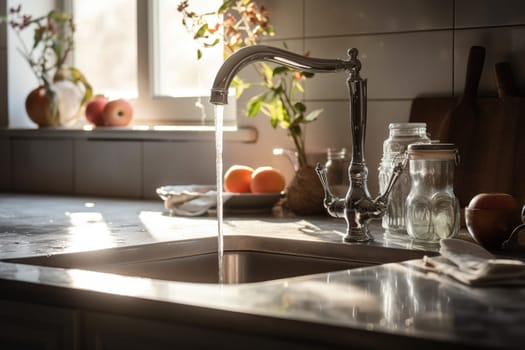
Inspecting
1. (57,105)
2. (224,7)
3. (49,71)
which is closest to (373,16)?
(224,7)

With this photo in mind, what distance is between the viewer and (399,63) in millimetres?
2070

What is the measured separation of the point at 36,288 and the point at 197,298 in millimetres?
256

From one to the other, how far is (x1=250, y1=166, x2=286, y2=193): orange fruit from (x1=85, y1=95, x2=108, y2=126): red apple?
691 mm

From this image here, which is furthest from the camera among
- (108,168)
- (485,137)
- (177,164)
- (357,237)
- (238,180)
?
(108,168)

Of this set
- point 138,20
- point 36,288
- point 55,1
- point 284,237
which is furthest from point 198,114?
point 36,288

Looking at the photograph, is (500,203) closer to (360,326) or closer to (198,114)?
(360,326)

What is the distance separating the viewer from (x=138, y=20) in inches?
106

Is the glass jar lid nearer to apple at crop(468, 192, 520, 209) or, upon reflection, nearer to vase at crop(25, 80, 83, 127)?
apple at crop(468, 192, 520, 209)

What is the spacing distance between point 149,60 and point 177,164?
365mm

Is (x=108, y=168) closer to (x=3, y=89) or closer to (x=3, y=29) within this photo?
(x=3, y=89)

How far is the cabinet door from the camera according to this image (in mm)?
1246

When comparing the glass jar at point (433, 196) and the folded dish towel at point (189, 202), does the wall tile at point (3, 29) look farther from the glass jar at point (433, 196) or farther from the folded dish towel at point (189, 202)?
the glass jar at point (433, 196)

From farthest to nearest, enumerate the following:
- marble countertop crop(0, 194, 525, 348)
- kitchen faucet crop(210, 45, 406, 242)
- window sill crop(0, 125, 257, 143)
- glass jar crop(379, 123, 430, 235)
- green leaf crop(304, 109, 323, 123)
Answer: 1. window sill crop(0, 125, 257, 143)
2. green leaf crop(304, 109, 323, 123)
3. glass jar crop(379, 123, 430, 235)
4. kitchen faucet crop(210, 45, 406, 242)
5. marble countertop crop(0, 194, 525, 348)

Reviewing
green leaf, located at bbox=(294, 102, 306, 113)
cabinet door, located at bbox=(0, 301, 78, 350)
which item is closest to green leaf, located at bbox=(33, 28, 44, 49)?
green leaf, located at bbox=(294, 102, 306, 113)
